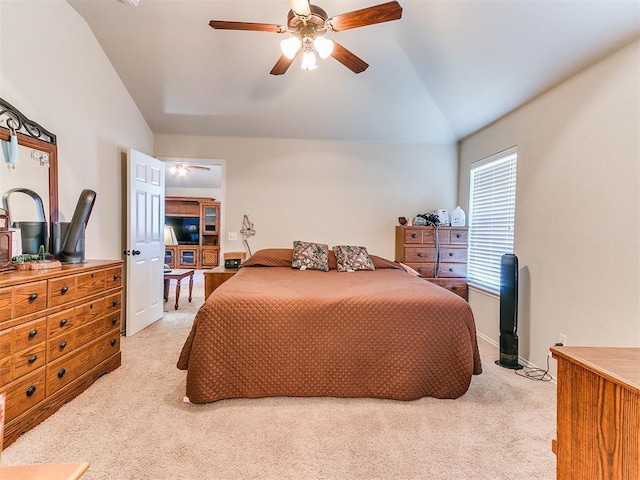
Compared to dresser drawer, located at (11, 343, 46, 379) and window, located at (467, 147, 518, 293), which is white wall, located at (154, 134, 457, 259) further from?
dresser drawer, located at (11, 343, 46, 379)

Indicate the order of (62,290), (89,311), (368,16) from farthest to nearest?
(89,311) < (62,290) < (368,16)

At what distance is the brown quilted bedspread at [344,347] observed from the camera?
211cm

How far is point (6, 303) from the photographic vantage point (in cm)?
164

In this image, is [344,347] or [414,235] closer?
[344,347]

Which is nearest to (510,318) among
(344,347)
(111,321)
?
(344,347)

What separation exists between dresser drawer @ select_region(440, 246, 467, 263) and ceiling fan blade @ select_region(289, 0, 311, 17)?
9.64 ft

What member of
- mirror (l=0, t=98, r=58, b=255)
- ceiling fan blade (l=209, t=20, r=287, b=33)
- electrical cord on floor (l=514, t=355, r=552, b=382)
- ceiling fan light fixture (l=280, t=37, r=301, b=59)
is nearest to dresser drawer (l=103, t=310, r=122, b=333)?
mirror (l=0, t=98, r=58, b=255)

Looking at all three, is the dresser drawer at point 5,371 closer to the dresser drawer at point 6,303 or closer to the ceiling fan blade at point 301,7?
the dresser drawer at point 6,303

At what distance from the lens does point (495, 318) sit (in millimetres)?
3326

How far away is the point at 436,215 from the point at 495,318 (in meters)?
1.37

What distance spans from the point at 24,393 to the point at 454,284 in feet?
12.8

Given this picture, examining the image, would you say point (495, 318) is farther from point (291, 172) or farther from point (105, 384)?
point (105, 384)

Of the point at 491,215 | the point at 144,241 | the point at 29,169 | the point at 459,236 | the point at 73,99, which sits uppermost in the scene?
the point at 73,99

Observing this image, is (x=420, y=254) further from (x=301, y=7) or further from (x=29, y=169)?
(x=29, y=169)
